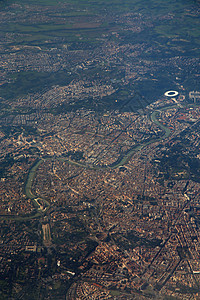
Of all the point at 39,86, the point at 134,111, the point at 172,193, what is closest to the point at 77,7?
the point at 39,86

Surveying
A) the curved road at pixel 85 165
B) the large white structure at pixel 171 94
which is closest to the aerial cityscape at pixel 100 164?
the curved road at pixel 85 165

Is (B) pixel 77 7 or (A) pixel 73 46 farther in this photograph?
(B) pixel 77 7

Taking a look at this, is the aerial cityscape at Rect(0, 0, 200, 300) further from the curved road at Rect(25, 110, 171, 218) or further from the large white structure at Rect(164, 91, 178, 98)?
the large white structure at Rect(164, 91, 178, 98)

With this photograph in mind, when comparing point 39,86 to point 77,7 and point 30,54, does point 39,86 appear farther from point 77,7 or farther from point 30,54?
point 77,7

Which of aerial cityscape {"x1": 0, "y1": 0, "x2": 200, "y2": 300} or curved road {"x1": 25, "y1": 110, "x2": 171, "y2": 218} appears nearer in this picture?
aerial cityscape {"x1": 0, "y1": 0, "x2": 200, "y2": 300}

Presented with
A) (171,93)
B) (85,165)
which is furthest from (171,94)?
(85,165)

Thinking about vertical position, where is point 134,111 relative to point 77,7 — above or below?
below

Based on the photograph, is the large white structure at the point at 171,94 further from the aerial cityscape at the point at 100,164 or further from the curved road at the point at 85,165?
the curved road at the point at 85,165

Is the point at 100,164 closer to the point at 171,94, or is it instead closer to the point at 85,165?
the point at 85,165

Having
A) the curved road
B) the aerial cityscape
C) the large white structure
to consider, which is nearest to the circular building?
the large white structure
